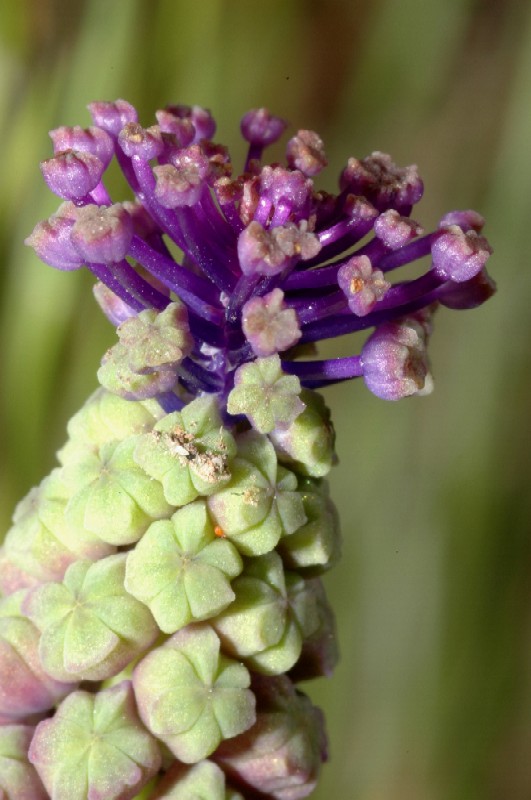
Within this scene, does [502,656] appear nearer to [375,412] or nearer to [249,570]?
[375,412]

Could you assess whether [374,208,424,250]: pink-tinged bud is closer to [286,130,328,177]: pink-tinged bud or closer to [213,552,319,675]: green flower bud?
[286,130,328,177]: pink-tinged bud

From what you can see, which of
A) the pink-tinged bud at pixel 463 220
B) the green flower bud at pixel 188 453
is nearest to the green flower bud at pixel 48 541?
the green flower bud at pixel 188 453

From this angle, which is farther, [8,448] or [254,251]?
[8,448]

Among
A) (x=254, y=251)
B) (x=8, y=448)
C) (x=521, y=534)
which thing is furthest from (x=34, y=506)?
(x=521, y=534)

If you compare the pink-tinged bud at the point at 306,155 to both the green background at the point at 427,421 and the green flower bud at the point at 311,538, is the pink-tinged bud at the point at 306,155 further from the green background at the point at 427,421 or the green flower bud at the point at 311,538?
the green background at the point at 427,421

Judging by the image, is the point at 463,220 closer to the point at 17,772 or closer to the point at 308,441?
the point at 308,441

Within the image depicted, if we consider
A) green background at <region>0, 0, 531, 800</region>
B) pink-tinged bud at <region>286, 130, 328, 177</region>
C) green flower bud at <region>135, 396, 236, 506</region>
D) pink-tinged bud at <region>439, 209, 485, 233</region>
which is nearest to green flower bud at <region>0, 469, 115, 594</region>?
green flower bud at <region>135, 396, 236, 506</region>
